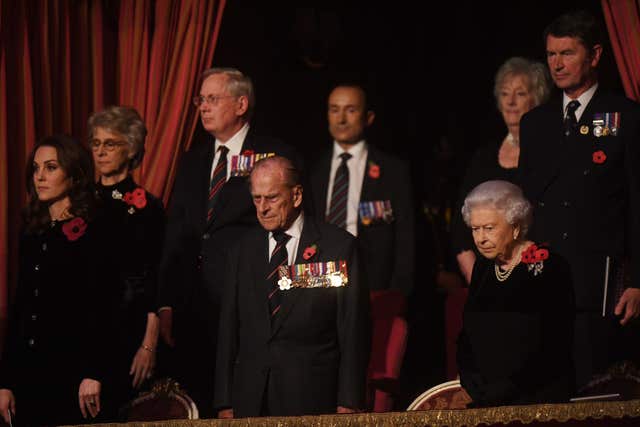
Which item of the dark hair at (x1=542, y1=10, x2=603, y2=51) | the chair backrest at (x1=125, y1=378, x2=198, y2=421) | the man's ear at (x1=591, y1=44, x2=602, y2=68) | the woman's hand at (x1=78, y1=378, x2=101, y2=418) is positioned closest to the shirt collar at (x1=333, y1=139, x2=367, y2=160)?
the dark hair at (x1=542, y1=10, x2=603, y2=51)

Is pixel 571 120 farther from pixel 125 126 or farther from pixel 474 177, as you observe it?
pixel 125 126

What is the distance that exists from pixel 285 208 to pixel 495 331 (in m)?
1.10

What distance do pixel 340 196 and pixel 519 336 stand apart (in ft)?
3.75

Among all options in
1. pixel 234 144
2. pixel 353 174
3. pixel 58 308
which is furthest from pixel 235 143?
pixel 58 308

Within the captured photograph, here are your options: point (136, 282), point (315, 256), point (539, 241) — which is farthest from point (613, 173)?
point (136, 282)

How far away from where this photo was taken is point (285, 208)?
15.3ft

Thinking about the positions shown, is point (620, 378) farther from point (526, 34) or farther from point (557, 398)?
point (526, 34)

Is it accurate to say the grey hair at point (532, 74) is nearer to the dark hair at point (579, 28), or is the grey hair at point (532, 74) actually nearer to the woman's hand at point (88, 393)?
the dark hair at point (579, 28)

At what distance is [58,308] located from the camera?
182 inches

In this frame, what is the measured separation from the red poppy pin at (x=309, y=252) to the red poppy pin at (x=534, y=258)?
0.94 m

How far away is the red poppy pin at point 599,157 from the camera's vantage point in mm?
4949

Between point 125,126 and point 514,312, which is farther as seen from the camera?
point 125,126

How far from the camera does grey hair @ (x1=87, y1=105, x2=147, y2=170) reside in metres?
4.97

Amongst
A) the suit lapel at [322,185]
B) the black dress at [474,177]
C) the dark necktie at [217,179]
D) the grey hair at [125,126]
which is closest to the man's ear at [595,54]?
the black dress at [474,177]
